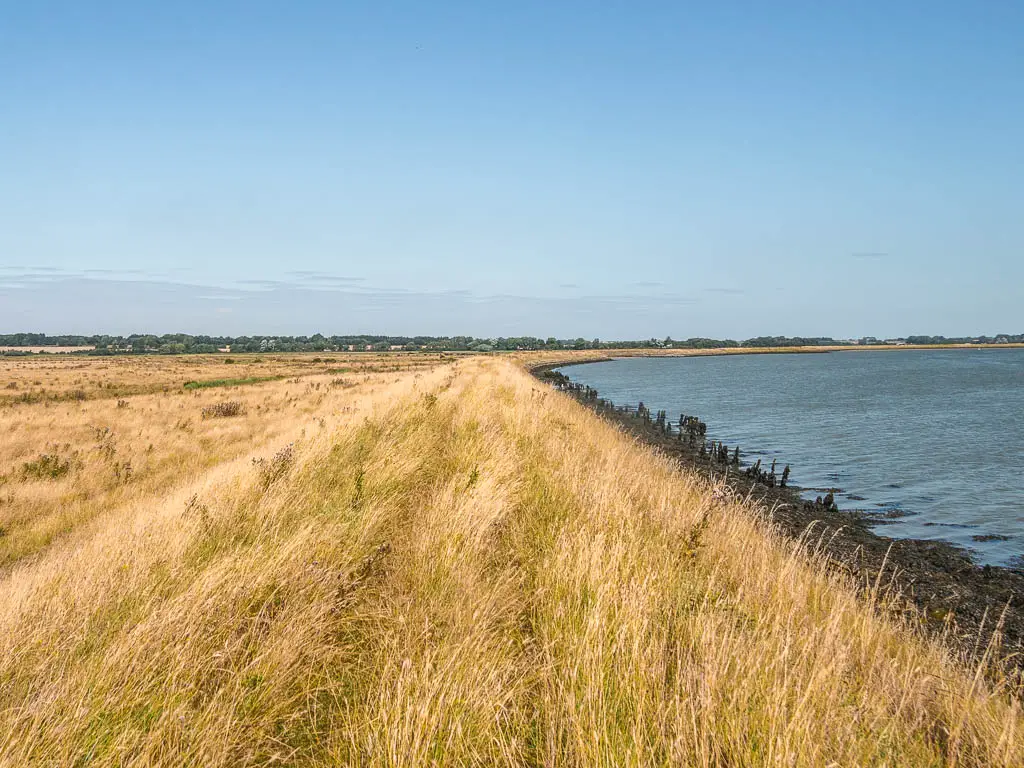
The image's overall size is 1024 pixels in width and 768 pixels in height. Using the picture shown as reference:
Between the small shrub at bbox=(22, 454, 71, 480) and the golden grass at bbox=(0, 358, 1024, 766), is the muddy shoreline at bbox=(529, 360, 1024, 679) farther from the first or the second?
the small shrub at bbox=(22, 454, 71, 480)

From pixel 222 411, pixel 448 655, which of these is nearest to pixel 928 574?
pixel 448 655

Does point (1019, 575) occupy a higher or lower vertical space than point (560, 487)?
lower

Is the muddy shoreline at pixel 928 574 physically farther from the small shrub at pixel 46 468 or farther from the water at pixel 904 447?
the small shrub at pixel 46 468

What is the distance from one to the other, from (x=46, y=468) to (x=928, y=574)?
17558 mm

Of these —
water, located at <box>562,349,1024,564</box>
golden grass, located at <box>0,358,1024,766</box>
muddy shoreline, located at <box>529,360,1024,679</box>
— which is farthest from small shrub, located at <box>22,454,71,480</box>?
water, located at <box>562,349,1024,564</box>

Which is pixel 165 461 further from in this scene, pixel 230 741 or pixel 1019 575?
pixel 1019 575

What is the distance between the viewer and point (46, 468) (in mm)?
13398

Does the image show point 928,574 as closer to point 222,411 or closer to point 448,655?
point 448,655

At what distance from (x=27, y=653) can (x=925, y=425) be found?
34.9 metres

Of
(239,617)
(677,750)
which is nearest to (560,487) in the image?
(239,617)

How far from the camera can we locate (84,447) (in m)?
16.4

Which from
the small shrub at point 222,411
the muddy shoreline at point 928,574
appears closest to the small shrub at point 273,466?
the muddy shoreline at point 928,574

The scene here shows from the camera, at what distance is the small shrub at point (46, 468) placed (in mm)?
12922

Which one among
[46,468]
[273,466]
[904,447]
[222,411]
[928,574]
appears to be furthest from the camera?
[222,411]
